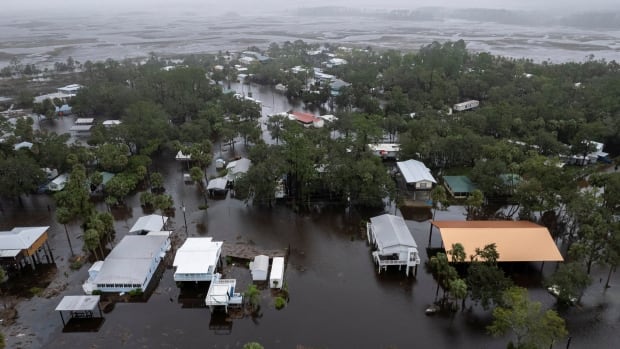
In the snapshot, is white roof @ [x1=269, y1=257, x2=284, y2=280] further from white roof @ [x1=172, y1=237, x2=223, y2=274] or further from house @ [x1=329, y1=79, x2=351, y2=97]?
house @ [x1=329, y1=79, x2=351, y2=97]

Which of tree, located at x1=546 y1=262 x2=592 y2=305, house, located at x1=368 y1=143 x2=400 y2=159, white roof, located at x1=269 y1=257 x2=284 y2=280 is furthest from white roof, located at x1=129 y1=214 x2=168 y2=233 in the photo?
tree, located at x1=546 y1=262 x2=592 y2=305

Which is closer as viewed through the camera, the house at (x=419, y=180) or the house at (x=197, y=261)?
the house at (x=197, y=261)

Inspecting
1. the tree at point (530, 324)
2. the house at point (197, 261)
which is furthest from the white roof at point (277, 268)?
the tree at point (530, 324)

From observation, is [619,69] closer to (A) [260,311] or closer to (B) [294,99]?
(B) [294,99]

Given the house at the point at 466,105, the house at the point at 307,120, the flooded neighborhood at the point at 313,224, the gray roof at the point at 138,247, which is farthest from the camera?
the house at the point at 466,105

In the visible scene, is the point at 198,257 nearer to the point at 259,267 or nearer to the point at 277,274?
the point at 259,267

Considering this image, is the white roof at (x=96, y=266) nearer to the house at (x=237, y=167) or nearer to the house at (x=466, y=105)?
the house at (x=237, y=167)
